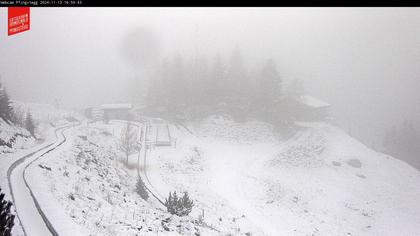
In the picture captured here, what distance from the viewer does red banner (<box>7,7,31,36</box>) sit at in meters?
11.9

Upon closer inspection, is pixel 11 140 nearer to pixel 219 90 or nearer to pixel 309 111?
pixel 219 90

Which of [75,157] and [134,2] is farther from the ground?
[134,2]

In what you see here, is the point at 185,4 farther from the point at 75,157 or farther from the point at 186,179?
the point at 186,179

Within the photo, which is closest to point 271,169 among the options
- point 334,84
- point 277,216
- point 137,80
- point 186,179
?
point 277,216

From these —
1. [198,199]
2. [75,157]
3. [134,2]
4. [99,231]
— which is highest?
[134,2]

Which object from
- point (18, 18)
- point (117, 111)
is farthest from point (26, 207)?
point (117, 111)

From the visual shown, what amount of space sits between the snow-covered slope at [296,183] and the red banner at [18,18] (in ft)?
54.5

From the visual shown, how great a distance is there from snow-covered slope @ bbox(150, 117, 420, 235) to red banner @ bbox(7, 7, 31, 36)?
1661cm

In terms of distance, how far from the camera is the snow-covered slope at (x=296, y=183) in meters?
20.4

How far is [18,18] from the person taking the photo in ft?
39.7

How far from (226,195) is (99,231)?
1643cm

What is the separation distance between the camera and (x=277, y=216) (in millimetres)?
20906

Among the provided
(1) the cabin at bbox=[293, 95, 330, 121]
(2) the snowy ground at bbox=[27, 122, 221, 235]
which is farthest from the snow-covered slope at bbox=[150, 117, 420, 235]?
(1) the cabin at bbox=[293, 95, 330, 121]

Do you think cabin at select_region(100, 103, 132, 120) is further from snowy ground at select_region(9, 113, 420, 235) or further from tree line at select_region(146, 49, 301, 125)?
snowy ground at select_region(9, 113, 420, 235)
